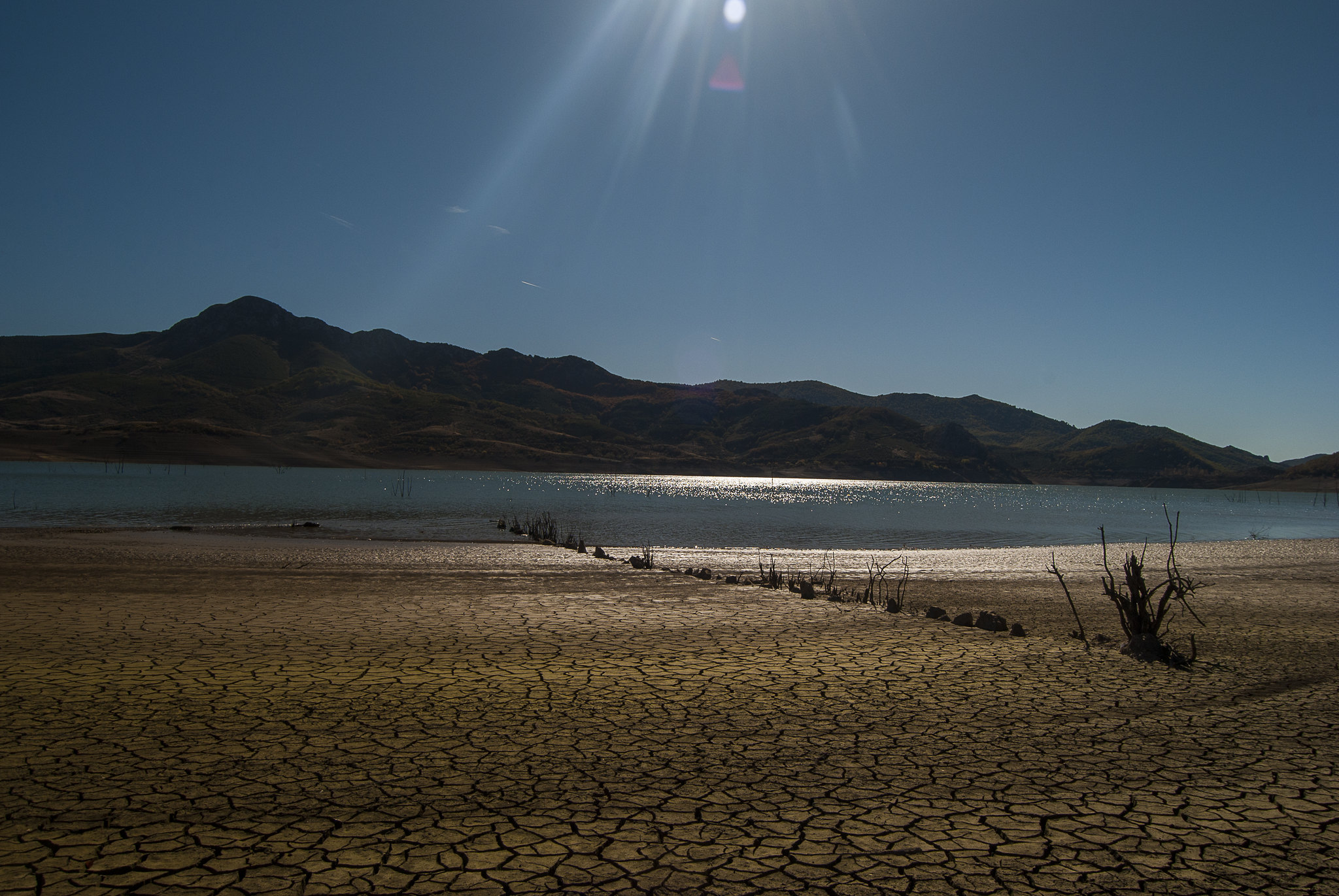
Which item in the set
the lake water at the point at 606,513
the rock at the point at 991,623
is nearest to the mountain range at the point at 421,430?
the lake water at the point at 606,513

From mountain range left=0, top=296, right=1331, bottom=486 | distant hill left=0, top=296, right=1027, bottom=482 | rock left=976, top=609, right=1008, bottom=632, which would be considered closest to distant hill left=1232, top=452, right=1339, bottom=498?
mountain range left=0, top=296, right=1331, bottom=486

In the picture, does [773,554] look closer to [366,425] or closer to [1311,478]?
[366,425]

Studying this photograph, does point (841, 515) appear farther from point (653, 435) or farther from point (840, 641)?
point (653, 435)

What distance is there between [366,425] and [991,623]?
A: 129389 millimetres

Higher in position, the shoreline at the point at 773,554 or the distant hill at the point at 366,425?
the distant hill at the point at 366,425

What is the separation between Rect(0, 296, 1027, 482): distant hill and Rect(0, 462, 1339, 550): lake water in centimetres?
2474

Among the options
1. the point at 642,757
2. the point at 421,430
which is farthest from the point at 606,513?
the point at 421,430

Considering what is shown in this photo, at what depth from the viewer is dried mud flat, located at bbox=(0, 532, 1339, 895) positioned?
3.64 m

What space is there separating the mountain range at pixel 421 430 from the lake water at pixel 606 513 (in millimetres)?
26774

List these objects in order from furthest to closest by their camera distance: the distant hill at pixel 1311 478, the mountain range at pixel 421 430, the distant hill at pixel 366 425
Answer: the distant hill at pixel 1311 478, the mountain range at pixel 421 430, the distant hill at pixel 366 425

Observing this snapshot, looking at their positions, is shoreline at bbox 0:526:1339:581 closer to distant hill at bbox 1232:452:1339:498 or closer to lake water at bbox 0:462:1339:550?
lake water at bbox 0:462:1339:550

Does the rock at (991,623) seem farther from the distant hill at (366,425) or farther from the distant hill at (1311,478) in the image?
the distant hill at (1311,478)

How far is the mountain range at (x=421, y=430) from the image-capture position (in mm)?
107688

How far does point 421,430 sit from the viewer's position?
126875 millimetres
